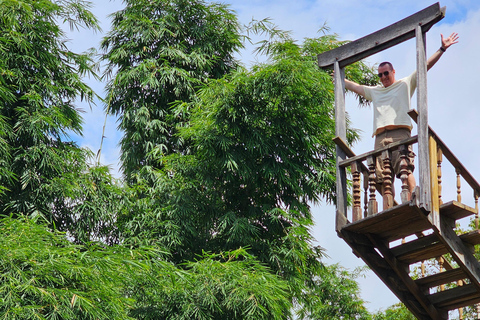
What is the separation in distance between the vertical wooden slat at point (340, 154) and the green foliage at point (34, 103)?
3403 millimetres

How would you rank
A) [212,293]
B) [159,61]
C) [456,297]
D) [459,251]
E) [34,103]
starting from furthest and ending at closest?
[159,61]
[34,103]
[212,293]
[456,297]
[459,251]

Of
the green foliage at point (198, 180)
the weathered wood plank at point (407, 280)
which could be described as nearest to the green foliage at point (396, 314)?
the green foliage at point (198, 180)

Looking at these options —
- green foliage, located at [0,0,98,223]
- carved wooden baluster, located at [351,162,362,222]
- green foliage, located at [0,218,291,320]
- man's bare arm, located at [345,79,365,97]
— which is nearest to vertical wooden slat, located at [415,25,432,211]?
carved wooden baluster, located at [351,162,362,222]

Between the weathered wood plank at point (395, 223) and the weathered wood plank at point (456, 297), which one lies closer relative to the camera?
the weathered wood plank at point (395, 223)

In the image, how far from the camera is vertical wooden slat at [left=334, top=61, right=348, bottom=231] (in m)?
5.63

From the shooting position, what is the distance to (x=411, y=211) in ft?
17.2

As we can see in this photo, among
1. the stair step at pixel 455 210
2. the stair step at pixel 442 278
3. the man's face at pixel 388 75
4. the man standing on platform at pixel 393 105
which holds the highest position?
the man's face at pixel 388 75

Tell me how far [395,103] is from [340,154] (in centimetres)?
56

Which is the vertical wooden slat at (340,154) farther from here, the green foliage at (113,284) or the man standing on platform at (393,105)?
the green foliage at (113,284)

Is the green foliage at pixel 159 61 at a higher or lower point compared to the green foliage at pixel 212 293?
higher

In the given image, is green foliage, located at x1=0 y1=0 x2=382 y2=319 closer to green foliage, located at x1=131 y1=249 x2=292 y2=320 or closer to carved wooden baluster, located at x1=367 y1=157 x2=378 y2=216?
green foliage, located at x1=131 y1=249 x2=292 y2=320

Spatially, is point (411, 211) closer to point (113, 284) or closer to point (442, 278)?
point (442, 278)

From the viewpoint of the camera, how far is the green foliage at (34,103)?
8.05 meters

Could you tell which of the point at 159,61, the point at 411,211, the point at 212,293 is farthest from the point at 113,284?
the point at 159,61
